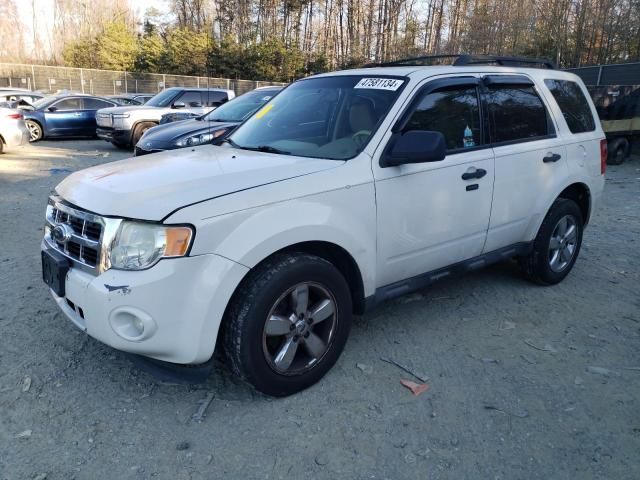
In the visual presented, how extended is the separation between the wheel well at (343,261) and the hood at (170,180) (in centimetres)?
42

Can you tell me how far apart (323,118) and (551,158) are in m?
1.98

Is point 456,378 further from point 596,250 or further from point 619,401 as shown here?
point 596,250

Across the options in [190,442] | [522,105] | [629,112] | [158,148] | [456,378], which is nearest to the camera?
[190,442]

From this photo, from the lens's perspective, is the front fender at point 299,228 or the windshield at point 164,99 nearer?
the front fender at point 299,228

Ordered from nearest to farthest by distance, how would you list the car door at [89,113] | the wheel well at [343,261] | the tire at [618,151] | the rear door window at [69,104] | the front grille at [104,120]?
the wheel well at [343,261], the tire at [618,151], the front grille at [104,120], the rear door window at [69,104], the car door at [89,113]

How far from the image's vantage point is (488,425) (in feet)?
9.09

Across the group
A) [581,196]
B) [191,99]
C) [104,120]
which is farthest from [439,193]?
[191,99]

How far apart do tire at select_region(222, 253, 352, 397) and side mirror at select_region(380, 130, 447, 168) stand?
2.51 feet

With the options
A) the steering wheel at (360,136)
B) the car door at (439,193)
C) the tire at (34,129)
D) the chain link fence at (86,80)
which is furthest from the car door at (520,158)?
the chain link fence at (86,80)

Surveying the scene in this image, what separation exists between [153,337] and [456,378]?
184 centimetres

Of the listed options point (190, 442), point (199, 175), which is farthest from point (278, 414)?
point (199, 175)

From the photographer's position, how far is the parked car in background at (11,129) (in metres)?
11.7

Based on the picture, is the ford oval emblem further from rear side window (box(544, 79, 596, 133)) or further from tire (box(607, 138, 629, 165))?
tire (box(607, 138, 629, 165))

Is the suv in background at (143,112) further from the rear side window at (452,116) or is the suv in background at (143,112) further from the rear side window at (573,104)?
the rear side window at (452,116)
